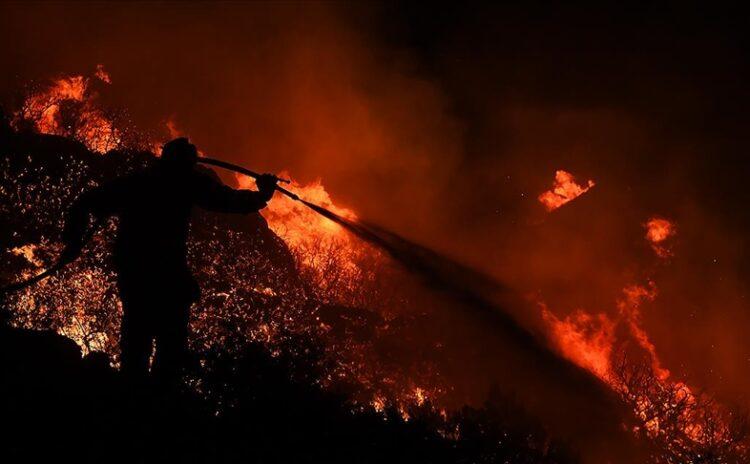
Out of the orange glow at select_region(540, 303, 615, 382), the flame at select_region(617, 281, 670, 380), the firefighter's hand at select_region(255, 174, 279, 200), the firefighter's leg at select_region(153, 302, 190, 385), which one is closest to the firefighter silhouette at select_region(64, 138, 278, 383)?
the firefighter's leg at select_region(153, 302, 190, 385)

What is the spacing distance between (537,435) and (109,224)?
28986mm

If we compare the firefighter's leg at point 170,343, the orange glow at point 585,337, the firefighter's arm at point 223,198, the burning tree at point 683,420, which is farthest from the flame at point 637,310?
the firefighter's leg at point 170,343

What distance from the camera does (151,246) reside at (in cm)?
Answer: 541

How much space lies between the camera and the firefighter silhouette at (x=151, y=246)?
5402mm

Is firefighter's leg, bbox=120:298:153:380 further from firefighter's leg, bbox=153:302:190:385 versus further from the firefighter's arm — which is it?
the firefighter's arm

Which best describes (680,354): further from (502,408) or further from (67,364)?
(67,364)

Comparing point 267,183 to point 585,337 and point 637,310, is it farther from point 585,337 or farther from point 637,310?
point 637,310

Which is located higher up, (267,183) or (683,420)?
(683,420)

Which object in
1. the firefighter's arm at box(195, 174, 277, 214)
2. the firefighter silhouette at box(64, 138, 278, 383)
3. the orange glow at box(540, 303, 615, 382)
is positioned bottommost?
the firefighter silhouette at box(64, 138, 278, 383)

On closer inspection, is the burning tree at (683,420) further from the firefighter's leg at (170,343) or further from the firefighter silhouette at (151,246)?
the firefighter silhouette at (151,246)

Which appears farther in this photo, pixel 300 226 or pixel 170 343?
pixel 300 226

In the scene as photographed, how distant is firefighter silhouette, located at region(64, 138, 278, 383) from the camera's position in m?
5.40

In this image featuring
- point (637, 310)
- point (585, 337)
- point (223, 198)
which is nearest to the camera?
point (223, 198)

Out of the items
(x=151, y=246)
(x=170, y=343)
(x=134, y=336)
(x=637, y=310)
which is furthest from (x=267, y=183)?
(x=637, y=310)
